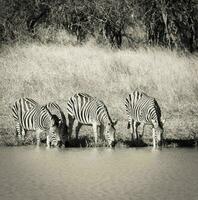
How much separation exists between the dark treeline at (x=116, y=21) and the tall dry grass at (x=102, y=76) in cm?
334

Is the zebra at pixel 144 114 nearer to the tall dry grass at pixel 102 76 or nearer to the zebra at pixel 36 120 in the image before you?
the tall dry grass at pixel 102 76

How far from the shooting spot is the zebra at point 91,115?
13.5 m

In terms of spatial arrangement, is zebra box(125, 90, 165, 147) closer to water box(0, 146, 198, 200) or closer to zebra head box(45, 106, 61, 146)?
water box(0, 146, 198, 200)

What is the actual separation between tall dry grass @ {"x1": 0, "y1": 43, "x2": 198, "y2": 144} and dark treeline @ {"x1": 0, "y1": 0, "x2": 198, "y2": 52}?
334 centimetres

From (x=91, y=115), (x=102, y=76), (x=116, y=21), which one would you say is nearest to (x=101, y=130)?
(x=91, y=115)

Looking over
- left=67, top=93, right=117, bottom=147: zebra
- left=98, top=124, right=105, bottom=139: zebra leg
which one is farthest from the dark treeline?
left=98, top=124, right=105, bottom=139: zebra leg

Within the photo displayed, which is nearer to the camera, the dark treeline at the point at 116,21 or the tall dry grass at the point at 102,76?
the tall dry grass at the point at 102,76

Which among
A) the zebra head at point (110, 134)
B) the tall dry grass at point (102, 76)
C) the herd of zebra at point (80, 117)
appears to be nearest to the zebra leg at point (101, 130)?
the herd of zebra at point (80, 117)

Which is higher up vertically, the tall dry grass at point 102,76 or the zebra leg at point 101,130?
the tall dry grass at point 102,76

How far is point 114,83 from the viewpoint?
21.4 metres

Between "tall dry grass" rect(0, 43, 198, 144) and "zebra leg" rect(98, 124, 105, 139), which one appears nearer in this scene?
"zebra leg" rect(98, 124, 105, 139)

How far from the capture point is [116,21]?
29.8 metres

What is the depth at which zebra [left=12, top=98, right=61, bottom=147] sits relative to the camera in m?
12.9

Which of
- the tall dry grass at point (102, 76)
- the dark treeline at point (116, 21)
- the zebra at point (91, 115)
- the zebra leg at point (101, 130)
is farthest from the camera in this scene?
the dark treeline at point (116, 21)
